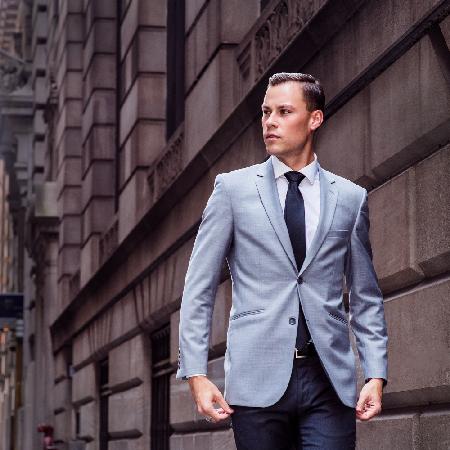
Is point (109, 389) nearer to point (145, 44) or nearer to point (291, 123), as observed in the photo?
point (145, 44)

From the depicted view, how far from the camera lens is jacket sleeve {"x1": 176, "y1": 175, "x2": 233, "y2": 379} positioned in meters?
4.89

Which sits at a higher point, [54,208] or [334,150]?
[54,208]

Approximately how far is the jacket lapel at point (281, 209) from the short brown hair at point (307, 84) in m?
0.27

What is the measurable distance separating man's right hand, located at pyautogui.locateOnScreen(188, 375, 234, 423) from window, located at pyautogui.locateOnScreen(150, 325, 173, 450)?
423 inches

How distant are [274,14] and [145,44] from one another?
24.0ft

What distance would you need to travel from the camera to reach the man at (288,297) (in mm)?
4766

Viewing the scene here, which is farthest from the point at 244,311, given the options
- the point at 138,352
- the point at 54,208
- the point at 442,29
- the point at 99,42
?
the point at 54,208

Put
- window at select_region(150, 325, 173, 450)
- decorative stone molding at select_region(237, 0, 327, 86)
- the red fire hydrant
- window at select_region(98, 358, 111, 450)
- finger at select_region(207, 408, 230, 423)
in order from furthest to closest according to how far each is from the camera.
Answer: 1. the red fire hydrant
2. window at select_region(98, 358, 111, 450)
3. window at select_region(150, 325, 173, 450)
4. decorative stone molding at select_region(237, 0, 327, 86)
5. finger at select_region(207, 408, 230, 423)

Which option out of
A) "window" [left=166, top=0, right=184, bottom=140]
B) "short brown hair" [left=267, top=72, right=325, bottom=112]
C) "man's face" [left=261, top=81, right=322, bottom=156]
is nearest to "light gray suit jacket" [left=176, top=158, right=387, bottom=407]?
"man's face" [left=261, top=81, right=322, bottom=156]

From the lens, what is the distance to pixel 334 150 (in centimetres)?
894

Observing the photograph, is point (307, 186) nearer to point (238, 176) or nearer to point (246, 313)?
point (238, 176)

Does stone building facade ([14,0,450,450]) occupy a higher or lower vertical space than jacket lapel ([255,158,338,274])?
higher

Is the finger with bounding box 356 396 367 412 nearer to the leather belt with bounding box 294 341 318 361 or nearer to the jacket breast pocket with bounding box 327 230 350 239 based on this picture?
the leather belt with bounding box 294 341 318 361

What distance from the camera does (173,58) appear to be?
17.8 meters
